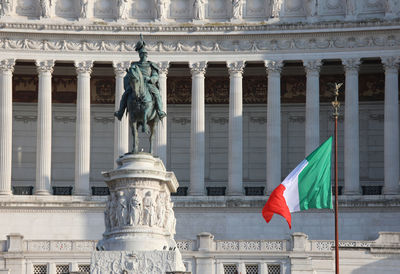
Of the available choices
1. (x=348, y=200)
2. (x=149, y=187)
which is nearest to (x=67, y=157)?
(x=348, y=200)

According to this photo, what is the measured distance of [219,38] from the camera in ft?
326

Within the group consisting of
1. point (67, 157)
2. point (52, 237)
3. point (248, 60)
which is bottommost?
point (52, 237)

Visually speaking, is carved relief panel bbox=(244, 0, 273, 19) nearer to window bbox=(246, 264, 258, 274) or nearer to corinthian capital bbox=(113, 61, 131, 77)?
corinthian capital bbox=(113, 61, 131, 77)

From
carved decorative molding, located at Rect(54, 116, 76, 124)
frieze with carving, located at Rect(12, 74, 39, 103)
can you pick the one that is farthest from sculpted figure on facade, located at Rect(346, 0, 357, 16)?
frieze with carving, located at Rect(12, 74, 39, 103)

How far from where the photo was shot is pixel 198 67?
325 feet

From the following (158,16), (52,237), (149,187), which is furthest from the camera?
(158,16)

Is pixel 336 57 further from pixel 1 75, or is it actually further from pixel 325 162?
pixel 325 162

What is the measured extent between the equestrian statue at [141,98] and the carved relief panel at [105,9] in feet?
135

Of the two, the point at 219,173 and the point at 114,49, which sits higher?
the point at 114,49

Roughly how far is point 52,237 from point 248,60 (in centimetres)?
1906

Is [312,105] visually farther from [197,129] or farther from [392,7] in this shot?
[392,7]

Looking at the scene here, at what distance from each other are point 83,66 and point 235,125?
11617 mm

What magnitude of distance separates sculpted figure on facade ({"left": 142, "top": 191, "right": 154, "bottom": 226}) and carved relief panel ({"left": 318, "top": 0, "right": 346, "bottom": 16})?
44.8 meters

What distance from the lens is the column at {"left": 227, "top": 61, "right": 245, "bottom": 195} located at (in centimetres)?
9781
